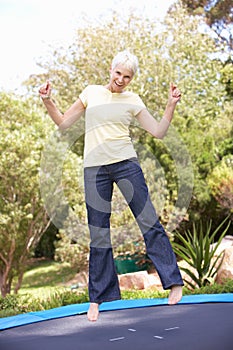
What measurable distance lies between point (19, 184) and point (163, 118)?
15.6 feet

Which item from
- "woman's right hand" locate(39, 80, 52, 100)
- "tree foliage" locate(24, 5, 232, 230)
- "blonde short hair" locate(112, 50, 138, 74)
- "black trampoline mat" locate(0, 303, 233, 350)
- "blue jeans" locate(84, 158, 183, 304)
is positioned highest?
"tree foliage" locate(24, 5, 232, 230)

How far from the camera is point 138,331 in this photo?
3.11 m

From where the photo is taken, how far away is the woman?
8.26ft

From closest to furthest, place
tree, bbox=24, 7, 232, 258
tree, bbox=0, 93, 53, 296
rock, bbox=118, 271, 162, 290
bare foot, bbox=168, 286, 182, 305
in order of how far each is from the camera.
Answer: bare foot, bbox=168, 286, 182, 305, rock, bbox=118, 271, 162, 290, tree, bbox=0, 93, 53, 296, tree, bbox=24, 7, 232, 258

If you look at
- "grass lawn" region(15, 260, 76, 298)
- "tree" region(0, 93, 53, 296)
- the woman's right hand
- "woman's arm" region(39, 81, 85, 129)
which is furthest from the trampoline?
"grass lawn" region(15, 260, 76, 298)

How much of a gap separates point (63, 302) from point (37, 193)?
236cm

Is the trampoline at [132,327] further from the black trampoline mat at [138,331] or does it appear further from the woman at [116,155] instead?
the woman at [116,155]

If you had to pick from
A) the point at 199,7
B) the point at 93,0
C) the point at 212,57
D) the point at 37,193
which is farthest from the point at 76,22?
the point at 199,7

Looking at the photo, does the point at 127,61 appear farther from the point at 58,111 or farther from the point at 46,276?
the point at 46,276

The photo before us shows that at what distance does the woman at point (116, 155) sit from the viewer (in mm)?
2518

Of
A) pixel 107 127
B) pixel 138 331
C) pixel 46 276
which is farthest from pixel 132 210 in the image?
pixel 46 276

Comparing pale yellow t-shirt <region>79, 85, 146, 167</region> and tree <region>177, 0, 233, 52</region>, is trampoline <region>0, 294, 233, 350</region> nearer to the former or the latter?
pale yellow t-shirt <region>79, 85, 146, 167</region>

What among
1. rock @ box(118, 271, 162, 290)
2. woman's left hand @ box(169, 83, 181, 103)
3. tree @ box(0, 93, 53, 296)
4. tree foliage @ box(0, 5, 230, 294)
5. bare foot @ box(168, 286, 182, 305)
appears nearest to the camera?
woman's left hand @ box(169, 83, 181, 103)

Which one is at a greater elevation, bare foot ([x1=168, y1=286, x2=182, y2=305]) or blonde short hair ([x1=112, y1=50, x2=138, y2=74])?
blonde short hair ([x1=112, y1=50, x2=138, y2=74])
